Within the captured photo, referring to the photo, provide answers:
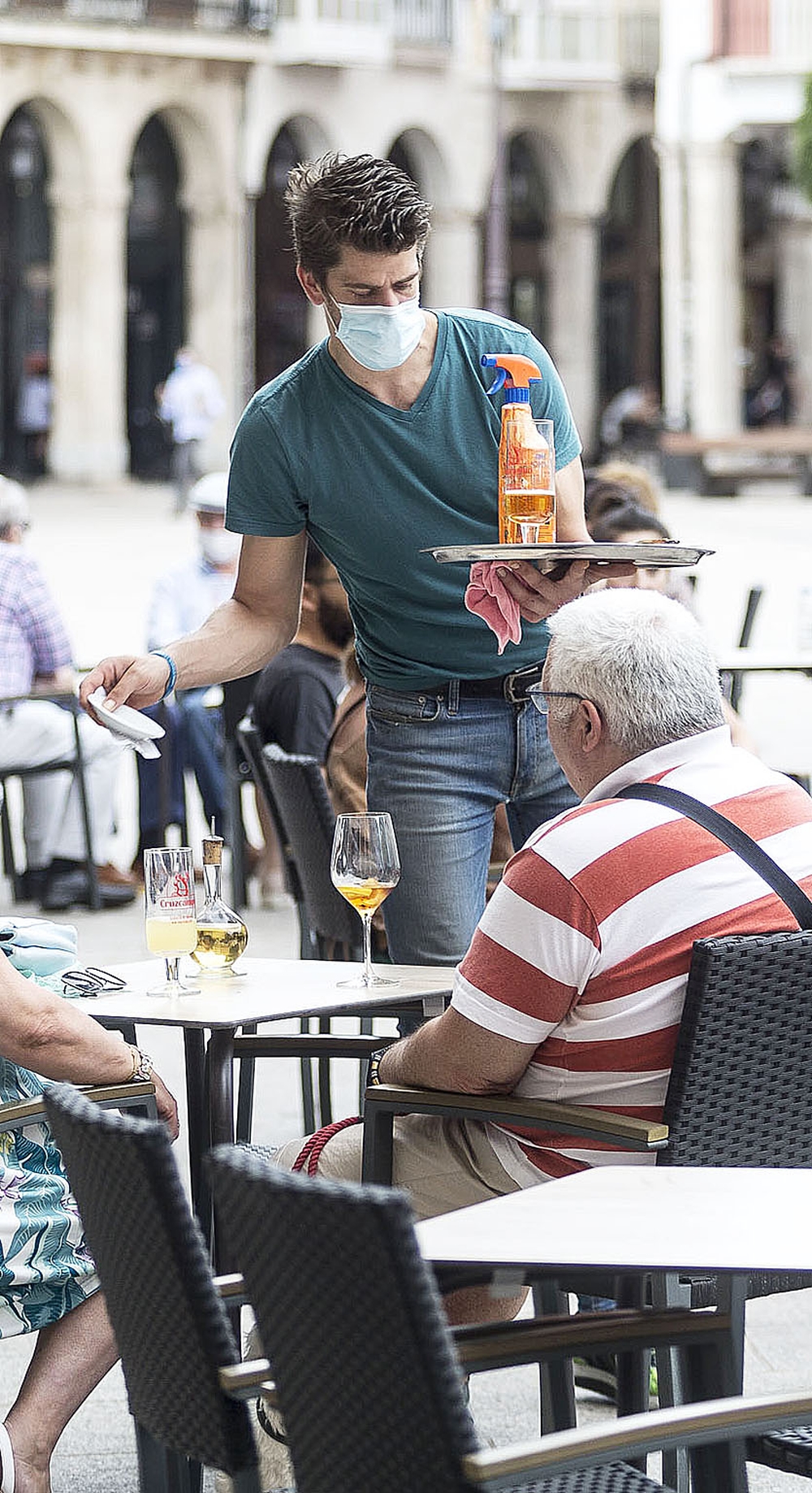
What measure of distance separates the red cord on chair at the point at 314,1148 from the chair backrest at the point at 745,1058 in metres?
0.58

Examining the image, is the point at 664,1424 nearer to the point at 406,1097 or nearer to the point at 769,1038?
the point at 769,1038

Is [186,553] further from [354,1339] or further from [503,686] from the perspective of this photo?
[354,1339]

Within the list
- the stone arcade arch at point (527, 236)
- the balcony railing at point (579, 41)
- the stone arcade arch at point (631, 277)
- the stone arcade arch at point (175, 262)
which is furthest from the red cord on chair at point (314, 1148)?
the stone arcade arch at point (631, 277)

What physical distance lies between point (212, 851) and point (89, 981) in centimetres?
27

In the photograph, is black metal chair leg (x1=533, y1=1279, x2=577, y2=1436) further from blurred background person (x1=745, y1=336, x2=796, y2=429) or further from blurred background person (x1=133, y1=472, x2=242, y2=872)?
blurred background person (x1=745, y1=336, x2=796, y2=429)

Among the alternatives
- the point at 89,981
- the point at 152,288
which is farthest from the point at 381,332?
the point at 152,288

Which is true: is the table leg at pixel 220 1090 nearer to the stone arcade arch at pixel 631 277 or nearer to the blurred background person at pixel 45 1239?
the blurred background person at pixel 45 1239

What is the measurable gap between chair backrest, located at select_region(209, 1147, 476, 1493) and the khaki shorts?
1173 mm

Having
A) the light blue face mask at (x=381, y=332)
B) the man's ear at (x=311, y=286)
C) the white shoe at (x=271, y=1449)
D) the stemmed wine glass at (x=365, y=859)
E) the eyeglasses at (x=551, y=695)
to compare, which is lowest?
the white shoe at (x=271, y=1449)

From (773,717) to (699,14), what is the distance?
87.8 feet

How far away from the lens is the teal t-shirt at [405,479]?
3883 mm

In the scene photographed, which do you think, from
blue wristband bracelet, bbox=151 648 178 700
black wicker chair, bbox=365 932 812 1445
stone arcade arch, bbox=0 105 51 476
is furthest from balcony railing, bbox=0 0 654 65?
black wicker chair, bbox=365 932 812 1445

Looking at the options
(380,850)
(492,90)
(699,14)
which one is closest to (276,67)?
(492,90)

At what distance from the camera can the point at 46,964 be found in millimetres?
3279
